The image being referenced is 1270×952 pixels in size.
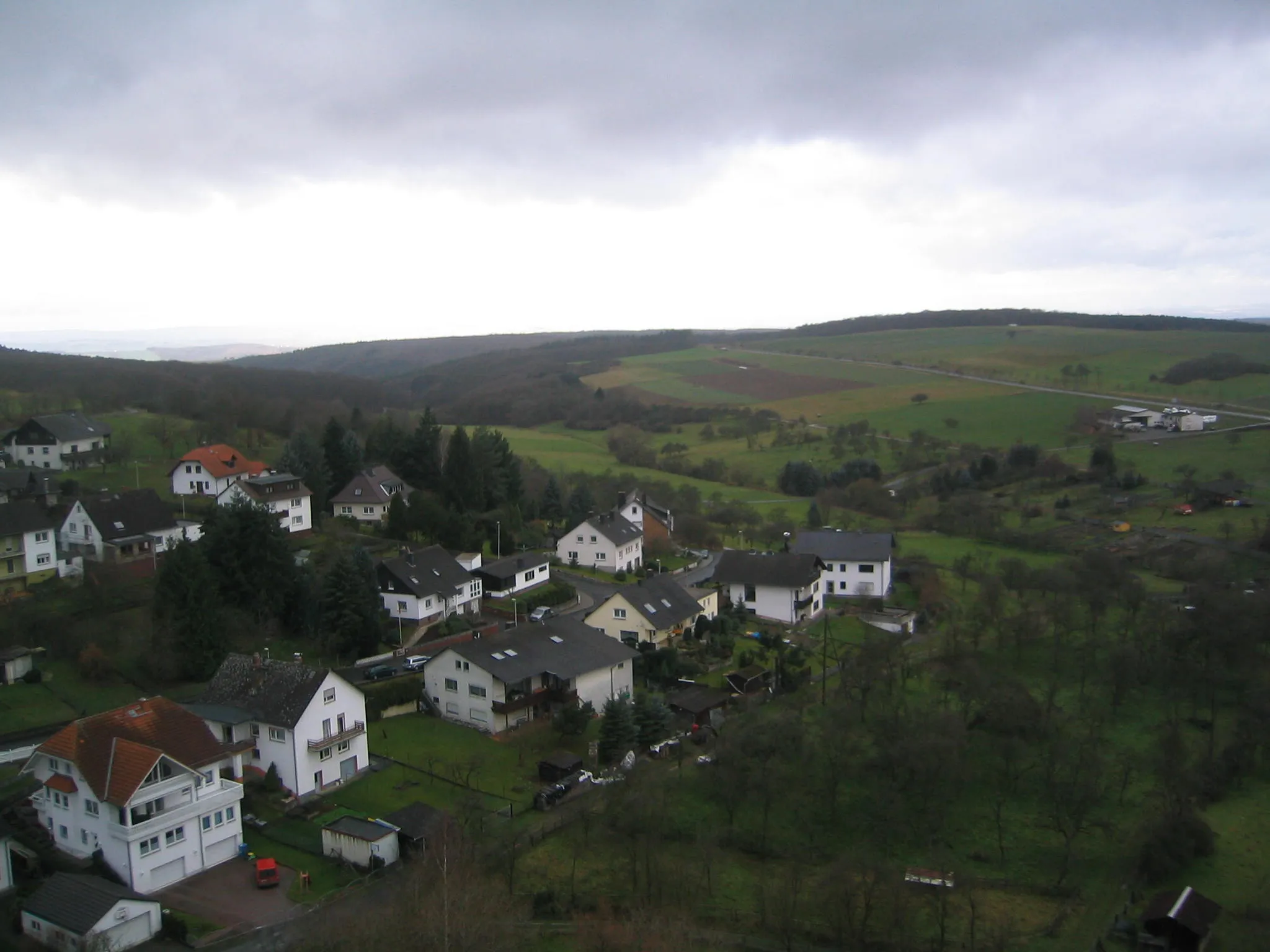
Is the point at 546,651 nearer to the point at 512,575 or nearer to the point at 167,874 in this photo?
the point at 512,575

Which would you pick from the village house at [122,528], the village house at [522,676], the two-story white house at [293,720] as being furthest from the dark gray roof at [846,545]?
the village house at [122,528]

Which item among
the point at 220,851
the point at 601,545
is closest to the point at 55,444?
the point at 601,545

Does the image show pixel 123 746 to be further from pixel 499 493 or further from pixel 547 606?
pixel 499 493

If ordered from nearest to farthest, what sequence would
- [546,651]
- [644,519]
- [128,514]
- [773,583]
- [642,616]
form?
[546,651] < [642,616] < [128,514] < [773,583] < [644,519]

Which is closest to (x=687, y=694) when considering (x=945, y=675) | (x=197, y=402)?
(x=945, y=675)

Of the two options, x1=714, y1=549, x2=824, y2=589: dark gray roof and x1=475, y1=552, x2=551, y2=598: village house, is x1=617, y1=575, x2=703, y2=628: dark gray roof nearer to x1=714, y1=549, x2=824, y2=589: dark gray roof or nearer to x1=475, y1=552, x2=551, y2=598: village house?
x1=714, y1=549, x2=824, y2=589: dark gray roof
